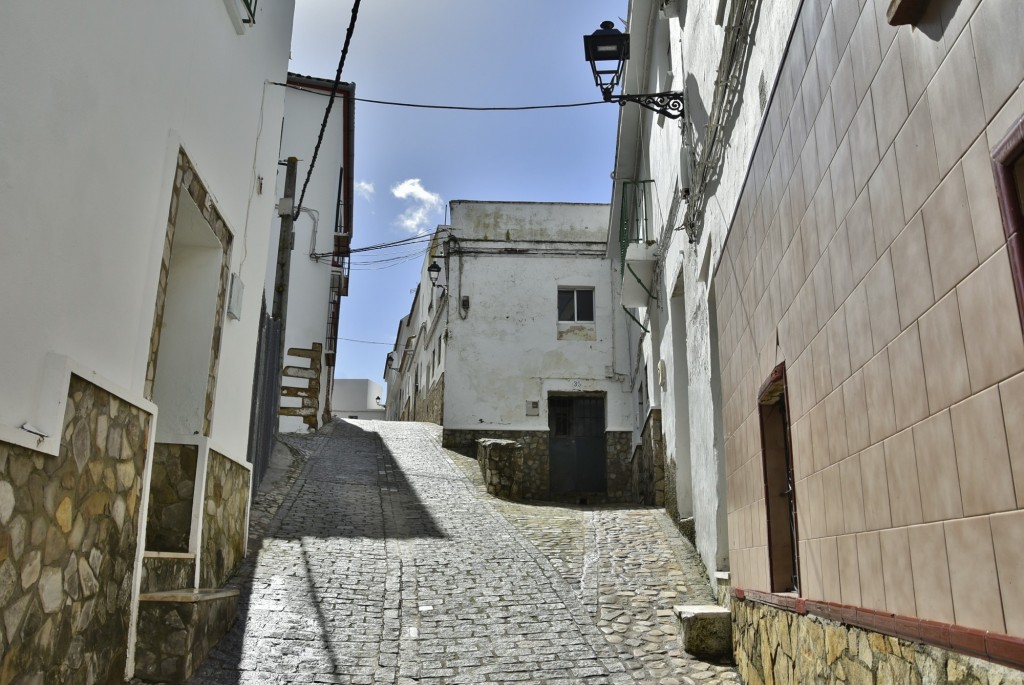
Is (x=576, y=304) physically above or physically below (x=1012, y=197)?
above

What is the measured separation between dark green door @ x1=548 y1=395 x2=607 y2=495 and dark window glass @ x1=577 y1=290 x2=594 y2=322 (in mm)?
1789

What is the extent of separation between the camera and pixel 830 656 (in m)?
3.71

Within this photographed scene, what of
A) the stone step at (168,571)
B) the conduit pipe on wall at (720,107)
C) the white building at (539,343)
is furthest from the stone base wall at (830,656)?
the white building at (539,343)

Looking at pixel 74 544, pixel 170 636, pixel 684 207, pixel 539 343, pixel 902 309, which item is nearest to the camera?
pixel 902 309

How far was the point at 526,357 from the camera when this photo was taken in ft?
60.5

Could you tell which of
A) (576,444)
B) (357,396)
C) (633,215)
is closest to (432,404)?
(576,444)

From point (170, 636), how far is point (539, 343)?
45.8 feet

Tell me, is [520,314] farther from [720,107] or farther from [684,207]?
[720,107]

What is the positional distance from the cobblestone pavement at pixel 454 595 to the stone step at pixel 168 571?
1.68 ft

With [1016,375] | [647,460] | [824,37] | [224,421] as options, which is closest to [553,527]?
[647,460]

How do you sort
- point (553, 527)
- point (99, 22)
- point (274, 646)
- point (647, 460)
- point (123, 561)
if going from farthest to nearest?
point (647, 460) < point (553, 527) < point (274, 646) < point (123, 561) < point (99, 22)

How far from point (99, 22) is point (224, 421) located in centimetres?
370

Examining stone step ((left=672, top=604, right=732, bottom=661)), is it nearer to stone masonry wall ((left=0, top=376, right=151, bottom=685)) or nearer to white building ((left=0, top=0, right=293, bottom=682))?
white building ((left=0, top=0, right=293, bottom=682))

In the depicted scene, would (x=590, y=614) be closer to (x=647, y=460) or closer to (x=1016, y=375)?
(x=1016, y=375)
